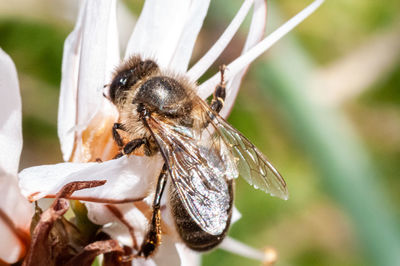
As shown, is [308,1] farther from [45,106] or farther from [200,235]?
[200,235]

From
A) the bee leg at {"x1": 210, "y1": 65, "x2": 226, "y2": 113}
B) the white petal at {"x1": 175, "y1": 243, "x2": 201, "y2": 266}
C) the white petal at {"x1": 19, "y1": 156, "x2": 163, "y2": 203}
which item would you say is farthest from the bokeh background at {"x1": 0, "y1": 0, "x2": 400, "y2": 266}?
the white petal at {"x1": 19, "y1": 156, "x2": 163, "y2": 203}

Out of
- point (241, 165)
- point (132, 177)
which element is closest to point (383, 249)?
point (241, 165)

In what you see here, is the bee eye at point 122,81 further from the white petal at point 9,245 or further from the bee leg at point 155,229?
the white petal at point 9,245

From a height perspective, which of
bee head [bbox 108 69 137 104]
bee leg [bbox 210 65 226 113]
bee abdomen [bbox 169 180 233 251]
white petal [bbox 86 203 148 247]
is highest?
bee leg [bbox 210 65 226 113]

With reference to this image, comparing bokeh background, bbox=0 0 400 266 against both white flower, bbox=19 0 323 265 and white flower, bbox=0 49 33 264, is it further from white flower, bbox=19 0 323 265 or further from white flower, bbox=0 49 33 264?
white flower, bbox=0 49 33 264

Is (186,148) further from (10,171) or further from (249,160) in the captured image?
(10,171)

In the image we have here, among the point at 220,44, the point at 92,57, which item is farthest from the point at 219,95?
the point at 92,57

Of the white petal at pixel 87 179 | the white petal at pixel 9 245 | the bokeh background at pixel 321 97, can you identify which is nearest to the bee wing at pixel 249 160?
the white petal at pixel 87 179
